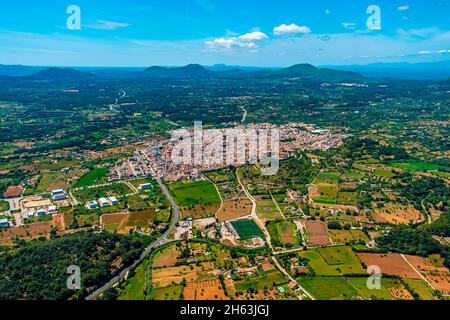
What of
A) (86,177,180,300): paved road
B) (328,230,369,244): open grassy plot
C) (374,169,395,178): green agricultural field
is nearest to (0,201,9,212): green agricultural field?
(86,177,180,300): paved road

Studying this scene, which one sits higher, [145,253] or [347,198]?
[347,198]

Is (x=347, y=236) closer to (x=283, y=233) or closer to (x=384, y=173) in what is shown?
(x=283, y=233)

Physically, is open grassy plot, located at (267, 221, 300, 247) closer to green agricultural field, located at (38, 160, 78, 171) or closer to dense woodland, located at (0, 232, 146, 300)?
dense woodland, located at (0, 232, 146, 300)

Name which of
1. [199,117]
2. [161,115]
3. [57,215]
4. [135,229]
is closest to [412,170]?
[135,229]

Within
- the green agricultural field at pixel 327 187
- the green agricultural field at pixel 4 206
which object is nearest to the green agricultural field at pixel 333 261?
the green agricultural field at pixel 327 187

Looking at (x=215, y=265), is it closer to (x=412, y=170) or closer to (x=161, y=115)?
(x=412, y=170)

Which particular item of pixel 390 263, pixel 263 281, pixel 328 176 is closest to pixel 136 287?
pixel 263 281
